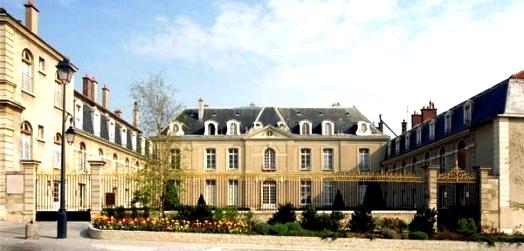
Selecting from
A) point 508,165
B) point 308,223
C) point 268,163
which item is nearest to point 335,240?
point 308,223

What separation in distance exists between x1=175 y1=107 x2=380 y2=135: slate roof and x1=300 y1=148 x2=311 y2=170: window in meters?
1.84

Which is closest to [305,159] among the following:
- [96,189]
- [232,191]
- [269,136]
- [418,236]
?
[269,136]

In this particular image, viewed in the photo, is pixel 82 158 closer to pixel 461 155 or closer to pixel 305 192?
pixel 305 192

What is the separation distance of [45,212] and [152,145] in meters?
5.44

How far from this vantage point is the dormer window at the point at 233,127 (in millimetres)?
52250

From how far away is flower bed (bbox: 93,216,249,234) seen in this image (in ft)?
67.8

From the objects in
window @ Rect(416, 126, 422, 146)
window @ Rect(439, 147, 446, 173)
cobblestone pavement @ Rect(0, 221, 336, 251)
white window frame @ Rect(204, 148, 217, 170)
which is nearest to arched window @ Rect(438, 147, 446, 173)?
window @ Rect(439, 147, 446, 173)

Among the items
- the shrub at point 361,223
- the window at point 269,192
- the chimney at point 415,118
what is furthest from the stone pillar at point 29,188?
the chimney at point 415,118

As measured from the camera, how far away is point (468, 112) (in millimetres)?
33531

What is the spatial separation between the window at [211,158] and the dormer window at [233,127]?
2072 millimetres

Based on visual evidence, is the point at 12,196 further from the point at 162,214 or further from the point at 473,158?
the point at 473,158

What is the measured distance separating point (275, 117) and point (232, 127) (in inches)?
154

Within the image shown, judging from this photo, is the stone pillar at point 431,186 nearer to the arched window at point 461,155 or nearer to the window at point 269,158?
the arched window at point 461,155

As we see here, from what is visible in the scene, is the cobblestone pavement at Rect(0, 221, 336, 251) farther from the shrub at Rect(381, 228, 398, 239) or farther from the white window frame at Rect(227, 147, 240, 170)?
the white window frame at Rect(227, 147, 240, 170)
